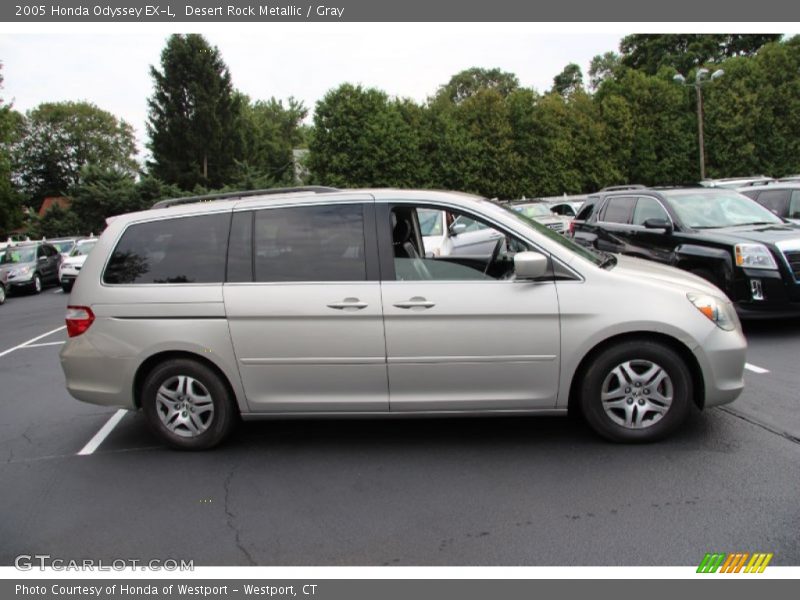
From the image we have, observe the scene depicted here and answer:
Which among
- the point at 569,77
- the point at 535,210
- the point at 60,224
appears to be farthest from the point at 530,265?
the point at 569,77

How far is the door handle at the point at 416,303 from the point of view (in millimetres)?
4320

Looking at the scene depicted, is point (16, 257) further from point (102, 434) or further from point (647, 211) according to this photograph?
point (647, 211)

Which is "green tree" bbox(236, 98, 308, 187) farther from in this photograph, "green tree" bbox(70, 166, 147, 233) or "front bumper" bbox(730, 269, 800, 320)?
"front bumper" bbox(730, 269, 800, 320)

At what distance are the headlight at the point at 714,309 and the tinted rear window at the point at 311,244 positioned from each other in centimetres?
224

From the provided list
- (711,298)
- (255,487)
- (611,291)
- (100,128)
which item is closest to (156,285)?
(255,487)

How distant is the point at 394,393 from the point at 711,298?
2248mm

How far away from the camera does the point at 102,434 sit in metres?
5.42

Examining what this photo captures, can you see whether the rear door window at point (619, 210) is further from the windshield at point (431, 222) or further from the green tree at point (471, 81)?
the green tree at point (471, 81)

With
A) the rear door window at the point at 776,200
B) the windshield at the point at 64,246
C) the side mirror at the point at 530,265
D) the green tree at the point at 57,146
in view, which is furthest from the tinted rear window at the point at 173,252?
the green tree at the point at 57,146

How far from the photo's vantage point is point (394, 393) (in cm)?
445

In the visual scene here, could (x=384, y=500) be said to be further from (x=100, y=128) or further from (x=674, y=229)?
(x=100, y=128)

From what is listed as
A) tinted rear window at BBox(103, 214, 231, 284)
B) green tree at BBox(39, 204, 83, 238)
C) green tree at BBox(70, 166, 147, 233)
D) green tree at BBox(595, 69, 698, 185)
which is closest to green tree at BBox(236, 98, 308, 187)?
green tree at BBox(70, 166, 147, 233)

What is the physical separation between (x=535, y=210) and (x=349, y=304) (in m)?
17.0

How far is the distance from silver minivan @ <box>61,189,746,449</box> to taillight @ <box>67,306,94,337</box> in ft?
0.05
